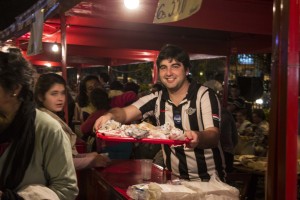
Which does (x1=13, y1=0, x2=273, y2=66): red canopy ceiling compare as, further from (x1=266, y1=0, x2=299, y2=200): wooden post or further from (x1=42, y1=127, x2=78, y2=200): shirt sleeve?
(x1=266, y1=0, x2=299, y2=200): wooden post

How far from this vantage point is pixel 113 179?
3.29m

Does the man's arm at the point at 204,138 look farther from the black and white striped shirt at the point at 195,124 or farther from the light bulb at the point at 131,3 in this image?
the light bulb at the point at 131,3

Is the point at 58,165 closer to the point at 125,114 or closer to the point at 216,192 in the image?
the point at 216,192

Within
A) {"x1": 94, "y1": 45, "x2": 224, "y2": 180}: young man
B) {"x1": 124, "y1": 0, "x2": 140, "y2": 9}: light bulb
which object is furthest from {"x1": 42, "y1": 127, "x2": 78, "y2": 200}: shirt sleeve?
{"x1": 124, "y1": 0, "x2": 140, "y2": 9}: light bulb

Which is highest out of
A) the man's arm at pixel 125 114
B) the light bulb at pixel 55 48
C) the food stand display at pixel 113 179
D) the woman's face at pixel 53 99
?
the light bulb at pixel 55 48

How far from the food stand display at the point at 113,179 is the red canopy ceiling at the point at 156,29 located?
81.0 inches

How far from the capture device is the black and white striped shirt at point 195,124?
304 cm

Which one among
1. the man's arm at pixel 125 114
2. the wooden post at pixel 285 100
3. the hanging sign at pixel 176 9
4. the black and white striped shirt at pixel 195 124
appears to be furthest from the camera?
the man's arm at pixel 125 114

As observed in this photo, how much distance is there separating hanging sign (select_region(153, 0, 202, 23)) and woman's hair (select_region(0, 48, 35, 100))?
34.9 inches

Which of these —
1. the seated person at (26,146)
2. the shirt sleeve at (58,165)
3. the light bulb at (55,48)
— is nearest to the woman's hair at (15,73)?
the seated person at (26,146)

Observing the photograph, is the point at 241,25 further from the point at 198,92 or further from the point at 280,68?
the point at 280,68

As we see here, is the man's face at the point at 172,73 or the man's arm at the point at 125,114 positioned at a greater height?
the man's face at the point at 172,73

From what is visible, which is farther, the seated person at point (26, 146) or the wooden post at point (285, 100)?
the seated person at point (26, 146)

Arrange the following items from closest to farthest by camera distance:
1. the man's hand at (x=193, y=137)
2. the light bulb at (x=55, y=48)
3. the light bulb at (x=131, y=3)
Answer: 1. the man's hand at (x=193, y=137)
2. the light bulb at (x=131, y=3)
3. the light bulb at (x=55, y=48)
